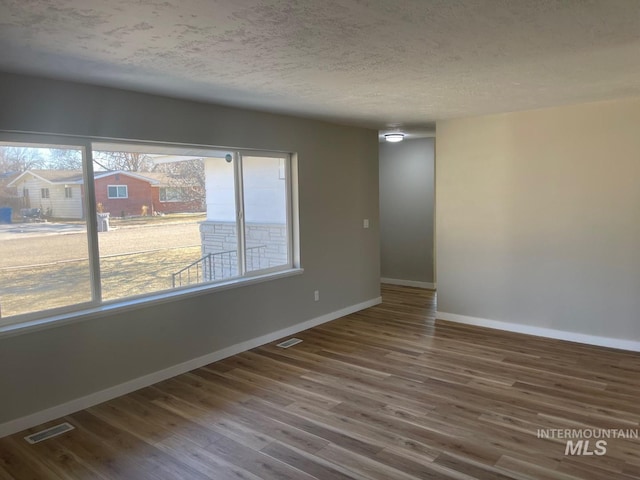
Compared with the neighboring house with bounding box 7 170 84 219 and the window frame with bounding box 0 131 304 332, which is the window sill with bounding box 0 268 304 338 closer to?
the window frame with bounding box 0 131 304 332

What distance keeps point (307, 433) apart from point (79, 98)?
9.22ft

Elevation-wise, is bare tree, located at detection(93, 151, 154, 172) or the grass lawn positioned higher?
bare tree, located at detection(93, 151, 154, 172)

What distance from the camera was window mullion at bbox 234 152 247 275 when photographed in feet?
15.1

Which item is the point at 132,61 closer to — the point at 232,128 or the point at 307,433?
the point at 232,128

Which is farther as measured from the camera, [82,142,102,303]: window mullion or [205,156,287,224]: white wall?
[205,156,287,224]: white wall

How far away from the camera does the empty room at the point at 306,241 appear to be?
2.52 metres

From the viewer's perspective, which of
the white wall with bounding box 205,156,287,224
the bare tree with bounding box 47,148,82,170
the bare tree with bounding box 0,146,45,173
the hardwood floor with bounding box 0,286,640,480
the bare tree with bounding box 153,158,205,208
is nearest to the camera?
the hardwood floor with bounding box 0,286,640,480

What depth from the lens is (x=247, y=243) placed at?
188 inches

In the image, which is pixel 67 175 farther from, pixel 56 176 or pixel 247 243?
pixel 247 243

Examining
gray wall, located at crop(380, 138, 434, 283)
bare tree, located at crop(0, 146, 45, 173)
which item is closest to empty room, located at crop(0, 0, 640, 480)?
bare tree, located at crop(0, 146, 45, 173)

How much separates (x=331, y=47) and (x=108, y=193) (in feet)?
7.20

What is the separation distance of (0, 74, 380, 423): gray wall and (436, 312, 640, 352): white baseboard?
1316 mm

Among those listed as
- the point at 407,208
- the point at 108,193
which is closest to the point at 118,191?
the point at 108,193

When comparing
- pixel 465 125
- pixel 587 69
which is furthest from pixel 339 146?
pixel 587 69
